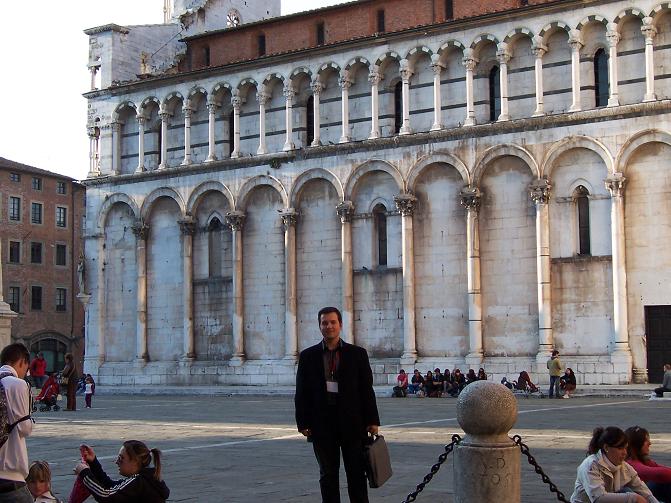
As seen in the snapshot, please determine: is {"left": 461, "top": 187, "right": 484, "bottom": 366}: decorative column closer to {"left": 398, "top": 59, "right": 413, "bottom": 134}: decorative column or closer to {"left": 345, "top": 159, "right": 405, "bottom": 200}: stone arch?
{"left": 345, "top": 159, "right": 405, "bottom": 200}: stone arch

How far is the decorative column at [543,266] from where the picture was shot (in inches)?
1239

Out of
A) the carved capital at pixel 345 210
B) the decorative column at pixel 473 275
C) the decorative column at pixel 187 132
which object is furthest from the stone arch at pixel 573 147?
the decorative column at pixel 187 132

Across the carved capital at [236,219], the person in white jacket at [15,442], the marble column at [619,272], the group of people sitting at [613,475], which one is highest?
the carved capital at [236,219]

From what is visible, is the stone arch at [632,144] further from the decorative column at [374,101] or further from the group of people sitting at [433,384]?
the decorative column at [374,101]

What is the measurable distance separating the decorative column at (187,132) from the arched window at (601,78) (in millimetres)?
15688

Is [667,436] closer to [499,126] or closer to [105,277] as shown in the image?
[499,126]

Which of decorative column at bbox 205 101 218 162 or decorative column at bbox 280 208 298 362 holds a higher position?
decorative column at bbox 205 101 218 162

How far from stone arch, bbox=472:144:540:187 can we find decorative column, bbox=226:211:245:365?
30.5 ft

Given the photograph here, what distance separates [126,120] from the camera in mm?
42594

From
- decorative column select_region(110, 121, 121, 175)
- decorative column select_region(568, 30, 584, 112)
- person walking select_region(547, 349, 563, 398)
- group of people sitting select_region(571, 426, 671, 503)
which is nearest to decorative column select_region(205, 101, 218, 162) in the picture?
decorative column select_region(110, 121, 121, 175)

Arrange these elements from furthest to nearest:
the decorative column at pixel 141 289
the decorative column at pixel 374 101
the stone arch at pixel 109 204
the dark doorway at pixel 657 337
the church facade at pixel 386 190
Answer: the stone arch at pixel 109 204
the decorative column at pixel 141 289
the decorative column at pixel 374 101
the church facade at pixel 386 190
the dark doorway at pixel 657 337

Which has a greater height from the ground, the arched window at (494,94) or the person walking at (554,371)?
the arched window at (494,94)

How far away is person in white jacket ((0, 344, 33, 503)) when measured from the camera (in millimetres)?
7227

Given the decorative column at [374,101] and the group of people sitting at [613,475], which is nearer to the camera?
the group of people sitting at [613,475]
